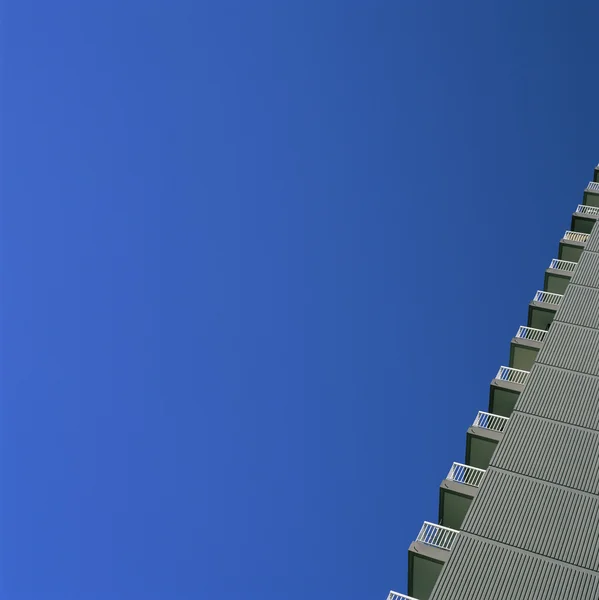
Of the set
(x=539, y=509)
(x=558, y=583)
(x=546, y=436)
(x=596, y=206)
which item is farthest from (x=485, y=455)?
(x=596, y=206)

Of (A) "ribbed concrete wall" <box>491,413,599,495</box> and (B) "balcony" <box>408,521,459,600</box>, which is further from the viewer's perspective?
(A) "ribbed concrete wall" <box>491,413,599,495</box>

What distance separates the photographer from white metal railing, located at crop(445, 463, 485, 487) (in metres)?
31.8

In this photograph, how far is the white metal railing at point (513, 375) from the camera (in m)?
36.9

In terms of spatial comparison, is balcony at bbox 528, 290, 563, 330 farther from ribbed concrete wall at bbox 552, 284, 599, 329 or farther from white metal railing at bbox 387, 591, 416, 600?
white metal railing at bbox 387, 591, 416, 600

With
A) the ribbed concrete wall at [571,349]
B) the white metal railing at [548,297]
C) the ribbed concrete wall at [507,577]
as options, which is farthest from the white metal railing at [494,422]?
the white metal railing at [548,297]

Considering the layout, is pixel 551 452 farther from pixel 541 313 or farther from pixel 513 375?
pixel 541 313

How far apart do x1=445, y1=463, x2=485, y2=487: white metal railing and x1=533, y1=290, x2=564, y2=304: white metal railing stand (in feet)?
41.5

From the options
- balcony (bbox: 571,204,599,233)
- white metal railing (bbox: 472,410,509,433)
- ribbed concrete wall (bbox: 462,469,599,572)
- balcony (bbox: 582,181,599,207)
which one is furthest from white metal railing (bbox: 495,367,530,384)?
balcony (bbox: 582,181,599,207)

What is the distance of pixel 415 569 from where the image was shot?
28.6 metres

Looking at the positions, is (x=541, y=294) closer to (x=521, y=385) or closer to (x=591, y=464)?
(x=521, y=385)

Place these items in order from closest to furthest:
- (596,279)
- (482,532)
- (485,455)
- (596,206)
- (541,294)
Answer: (482,532)
(485,455)
(596,279)
(541,294)
(596,206)

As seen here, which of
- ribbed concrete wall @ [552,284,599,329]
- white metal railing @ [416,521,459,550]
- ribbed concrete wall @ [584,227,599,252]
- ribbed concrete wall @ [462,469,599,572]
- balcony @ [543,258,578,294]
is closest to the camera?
ribbed concrete wall @ [462,469,599,572]

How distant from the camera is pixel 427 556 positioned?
27.8m

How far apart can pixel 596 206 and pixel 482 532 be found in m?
29.4
